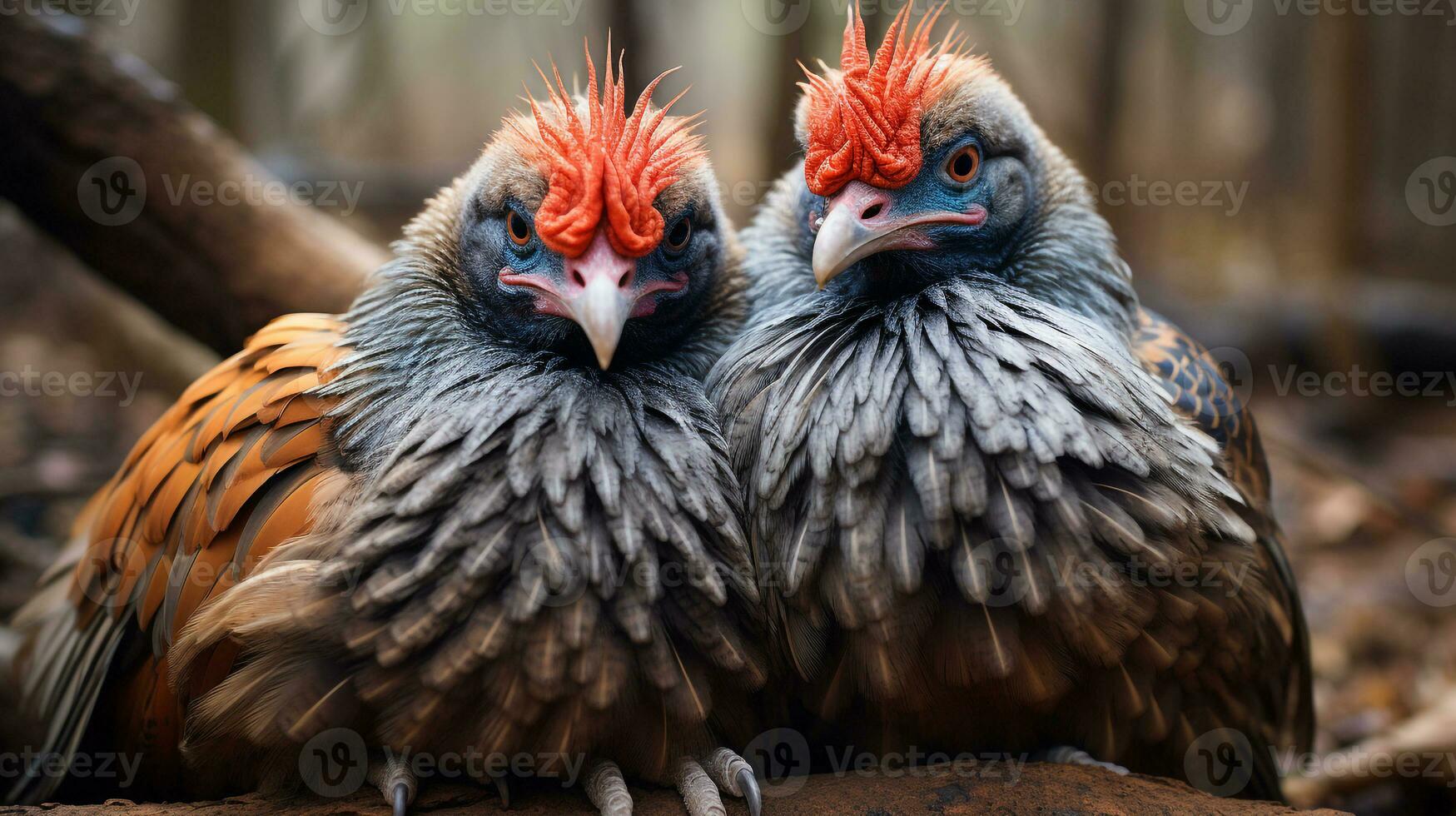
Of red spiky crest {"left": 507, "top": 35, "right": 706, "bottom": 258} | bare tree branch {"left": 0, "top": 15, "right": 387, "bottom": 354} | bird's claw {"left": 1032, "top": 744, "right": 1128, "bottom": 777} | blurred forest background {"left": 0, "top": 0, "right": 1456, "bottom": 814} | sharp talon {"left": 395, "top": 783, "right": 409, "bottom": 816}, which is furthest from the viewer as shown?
blurred forest background {"left": 0, "top": 0, "right": 1456, "bottom": 814}

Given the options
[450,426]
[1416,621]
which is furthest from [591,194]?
[1416,621]

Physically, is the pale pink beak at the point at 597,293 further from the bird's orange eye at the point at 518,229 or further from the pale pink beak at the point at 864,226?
the pale pink beak at the point at 864,226

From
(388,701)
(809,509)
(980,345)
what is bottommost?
(388,701)

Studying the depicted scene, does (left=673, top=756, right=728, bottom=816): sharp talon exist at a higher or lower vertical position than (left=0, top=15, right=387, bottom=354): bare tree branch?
lower

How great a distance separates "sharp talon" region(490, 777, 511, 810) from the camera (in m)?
2.33

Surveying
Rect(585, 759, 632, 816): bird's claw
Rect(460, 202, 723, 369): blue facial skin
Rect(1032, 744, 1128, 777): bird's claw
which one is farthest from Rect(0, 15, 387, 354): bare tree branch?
Rect(1032, 744, 1128, 777): bird's claw

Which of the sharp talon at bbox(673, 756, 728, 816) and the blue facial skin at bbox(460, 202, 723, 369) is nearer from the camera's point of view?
the sharp talon at bbox(673, 756, 728, 816)

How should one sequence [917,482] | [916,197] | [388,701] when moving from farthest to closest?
[916,197] < [917,482] < [388,701]

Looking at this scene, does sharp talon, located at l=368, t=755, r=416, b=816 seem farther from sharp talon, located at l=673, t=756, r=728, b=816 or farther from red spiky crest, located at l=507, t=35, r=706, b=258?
red spiky crest, located at l=507, t=35, r=706, b=258

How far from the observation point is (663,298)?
2771 mm

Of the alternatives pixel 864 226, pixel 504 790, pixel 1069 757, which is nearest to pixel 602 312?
pixel 864 226

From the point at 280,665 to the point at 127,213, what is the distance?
8.03 ft

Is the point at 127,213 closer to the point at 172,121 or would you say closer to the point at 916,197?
the point at 172,121

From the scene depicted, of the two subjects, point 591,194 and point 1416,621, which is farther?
point 1416,621
